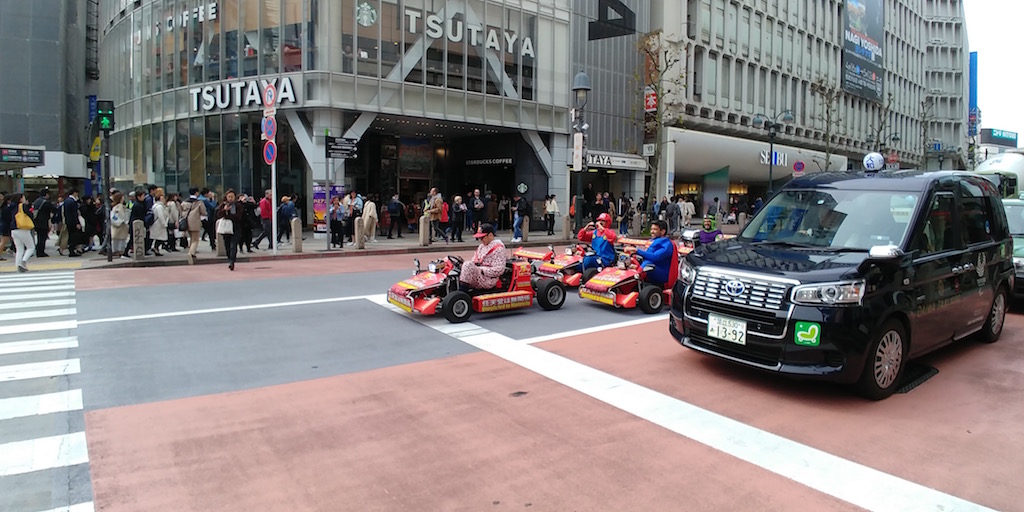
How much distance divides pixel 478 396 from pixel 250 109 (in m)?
22.9

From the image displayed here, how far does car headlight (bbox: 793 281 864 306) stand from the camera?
209 inches

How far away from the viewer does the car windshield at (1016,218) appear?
10.7m

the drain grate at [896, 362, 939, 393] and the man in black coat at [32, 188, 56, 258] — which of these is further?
the man in black coat at [32, 188, 56, 258]

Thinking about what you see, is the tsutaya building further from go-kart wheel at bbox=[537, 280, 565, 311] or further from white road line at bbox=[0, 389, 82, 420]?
white road line at bbox=[0, 389, 82, 420]

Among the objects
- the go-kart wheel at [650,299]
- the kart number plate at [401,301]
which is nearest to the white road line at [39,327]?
the kart number plate at [401,301]

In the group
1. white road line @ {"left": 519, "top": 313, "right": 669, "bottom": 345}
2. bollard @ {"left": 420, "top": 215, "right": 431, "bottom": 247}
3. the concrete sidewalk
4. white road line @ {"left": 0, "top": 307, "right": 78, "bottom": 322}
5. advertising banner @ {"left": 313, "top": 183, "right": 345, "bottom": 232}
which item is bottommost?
white road line @ {"left": 519, "top": 313, "right": 669, "bottom": 345}

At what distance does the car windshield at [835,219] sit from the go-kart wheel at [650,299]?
2848mm

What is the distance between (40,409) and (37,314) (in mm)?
5062

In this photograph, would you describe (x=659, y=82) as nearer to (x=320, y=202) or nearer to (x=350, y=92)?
(x=350, y=92)

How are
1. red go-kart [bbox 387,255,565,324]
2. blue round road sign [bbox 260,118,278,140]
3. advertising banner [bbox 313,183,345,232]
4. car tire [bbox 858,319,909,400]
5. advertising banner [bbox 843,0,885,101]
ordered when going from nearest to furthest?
1. car tire [bbox 858,319,909,400]
2. red go-kart [bbox 387,255,565,324]
3. blue round road sign [bbox 260,118,278,140]
4. advertising banner [bbox 313,183,345,232]
5. advertising banner [bbox 843,0,885,101]

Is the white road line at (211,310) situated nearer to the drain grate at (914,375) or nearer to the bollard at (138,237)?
the bollard at (138,237)

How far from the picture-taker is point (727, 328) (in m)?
5.81

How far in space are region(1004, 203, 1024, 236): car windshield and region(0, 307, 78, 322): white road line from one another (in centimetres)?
1537

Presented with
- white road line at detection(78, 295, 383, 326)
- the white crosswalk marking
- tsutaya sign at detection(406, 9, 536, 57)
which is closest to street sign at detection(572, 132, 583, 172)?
white road line at detection(78, 295, 383, 326)
